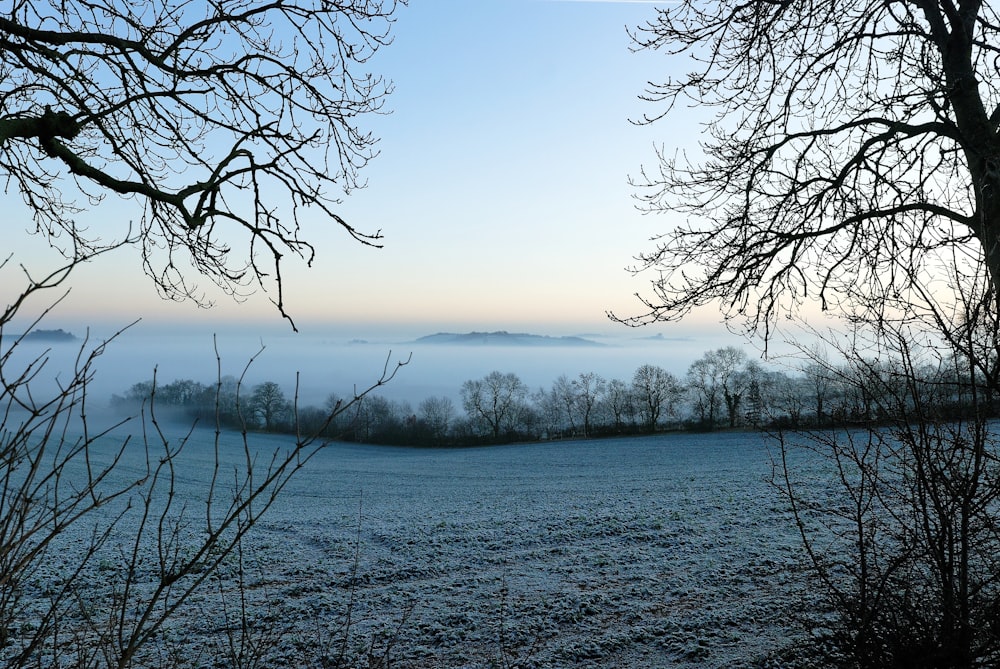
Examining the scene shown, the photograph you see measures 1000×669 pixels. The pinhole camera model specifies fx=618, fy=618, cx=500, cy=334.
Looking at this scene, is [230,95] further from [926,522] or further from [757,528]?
[757,528]

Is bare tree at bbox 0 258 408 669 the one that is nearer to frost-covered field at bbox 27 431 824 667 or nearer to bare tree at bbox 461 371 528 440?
frost-covered field at bbox 27 431 824 667

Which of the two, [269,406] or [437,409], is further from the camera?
[437,409]

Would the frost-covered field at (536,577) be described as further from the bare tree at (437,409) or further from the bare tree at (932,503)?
the bare tree at (437,409)

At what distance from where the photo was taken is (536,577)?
9.47 metres

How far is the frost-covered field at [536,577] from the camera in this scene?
6.66m

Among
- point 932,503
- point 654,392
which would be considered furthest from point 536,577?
point 654,392

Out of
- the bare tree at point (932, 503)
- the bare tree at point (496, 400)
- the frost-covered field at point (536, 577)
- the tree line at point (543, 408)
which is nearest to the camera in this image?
the bare tree at point (932, 503)

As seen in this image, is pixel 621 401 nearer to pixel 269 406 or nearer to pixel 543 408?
pixel 543 408

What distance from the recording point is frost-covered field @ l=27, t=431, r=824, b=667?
6.66 meters

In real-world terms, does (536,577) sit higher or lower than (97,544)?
lower

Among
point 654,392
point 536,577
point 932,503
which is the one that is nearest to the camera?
point 932,503

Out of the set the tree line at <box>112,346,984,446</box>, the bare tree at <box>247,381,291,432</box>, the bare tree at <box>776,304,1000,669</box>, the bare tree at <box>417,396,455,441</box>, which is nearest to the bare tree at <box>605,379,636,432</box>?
the tree line at <box>112,346,984,446</box>

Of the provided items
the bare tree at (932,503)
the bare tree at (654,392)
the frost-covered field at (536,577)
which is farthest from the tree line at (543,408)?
the bare tree at (932,503)

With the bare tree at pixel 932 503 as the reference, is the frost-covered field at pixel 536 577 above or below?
below
